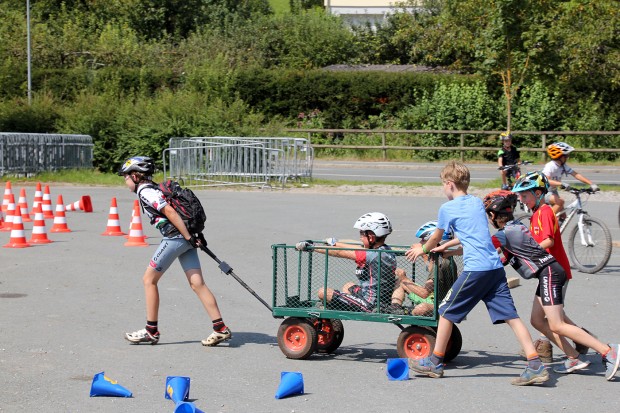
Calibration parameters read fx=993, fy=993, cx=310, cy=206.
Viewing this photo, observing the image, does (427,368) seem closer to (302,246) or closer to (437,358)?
(437,358)

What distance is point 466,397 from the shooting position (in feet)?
22.5

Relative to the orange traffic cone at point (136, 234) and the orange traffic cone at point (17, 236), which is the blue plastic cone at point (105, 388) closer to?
the orange traffic cone at point (136, 234)

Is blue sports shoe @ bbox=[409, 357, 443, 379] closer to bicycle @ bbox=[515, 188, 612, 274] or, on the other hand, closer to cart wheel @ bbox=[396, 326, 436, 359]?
cart wheel @ bbox=[396, 326, 436, 359]

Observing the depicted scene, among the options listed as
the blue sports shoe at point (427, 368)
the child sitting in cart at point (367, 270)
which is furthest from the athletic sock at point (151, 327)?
the blue sports shoe at point (427, 368)

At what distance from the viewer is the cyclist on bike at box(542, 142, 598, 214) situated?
12820mm

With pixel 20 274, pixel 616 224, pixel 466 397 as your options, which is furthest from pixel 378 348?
pixel 616 224

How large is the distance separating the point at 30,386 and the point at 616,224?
13411 mm

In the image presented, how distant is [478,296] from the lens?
7320mm

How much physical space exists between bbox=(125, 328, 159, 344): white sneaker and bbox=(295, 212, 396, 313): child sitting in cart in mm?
1583

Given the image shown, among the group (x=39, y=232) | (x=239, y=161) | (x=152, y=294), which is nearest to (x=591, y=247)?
(x=152, y=294)

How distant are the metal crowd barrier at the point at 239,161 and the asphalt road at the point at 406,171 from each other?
110 inches

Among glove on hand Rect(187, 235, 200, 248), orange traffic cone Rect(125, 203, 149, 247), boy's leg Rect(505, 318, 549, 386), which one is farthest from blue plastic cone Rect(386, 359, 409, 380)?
orange traffic cone Rect(125, 203, 149, 247)

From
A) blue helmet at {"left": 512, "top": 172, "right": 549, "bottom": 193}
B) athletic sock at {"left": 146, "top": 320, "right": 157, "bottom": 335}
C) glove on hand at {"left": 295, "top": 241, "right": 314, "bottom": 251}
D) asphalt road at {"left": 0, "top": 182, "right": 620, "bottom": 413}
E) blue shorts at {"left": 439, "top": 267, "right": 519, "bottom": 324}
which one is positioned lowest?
asphalt road at {"left": 0, "top": 182, "right": 620, "bottom": 413}

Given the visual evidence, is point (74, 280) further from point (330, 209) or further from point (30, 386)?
point (330, 209)
